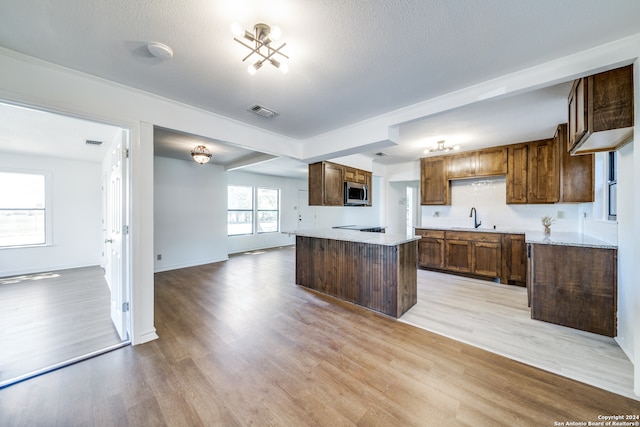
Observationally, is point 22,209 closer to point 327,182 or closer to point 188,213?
point 188,213

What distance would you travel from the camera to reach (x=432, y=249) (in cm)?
486

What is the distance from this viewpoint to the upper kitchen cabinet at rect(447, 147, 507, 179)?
14.1ft

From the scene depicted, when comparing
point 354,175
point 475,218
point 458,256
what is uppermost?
point 354,175

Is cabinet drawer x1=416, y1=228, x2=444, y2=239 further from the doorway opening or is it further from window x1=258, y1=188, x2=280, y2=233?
the doorway opening

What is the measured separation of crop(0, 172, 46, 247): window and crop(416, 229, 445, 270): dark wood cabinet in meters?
7.93

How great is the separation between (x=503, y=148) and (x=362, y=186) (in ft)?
8.52

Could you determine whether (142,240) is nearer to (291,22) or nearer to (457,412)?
(291,22)

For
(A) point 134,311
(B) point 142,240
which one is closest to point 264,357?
(A) point 134,311

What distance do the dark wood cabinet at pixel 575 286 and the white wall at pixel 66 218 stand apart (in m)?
8.09

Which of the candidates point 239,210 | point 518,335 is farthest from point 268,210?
point 518,335

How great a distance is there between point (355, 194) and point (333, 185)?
2.09ft

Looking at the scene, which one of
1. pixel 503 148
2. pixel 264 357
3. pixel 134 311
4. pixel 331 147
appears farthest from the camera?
pixel 503 148

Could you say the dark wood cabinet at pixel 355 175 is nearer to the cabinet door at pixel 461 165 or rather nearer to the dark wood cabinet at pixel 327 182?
the dark wood cabinet at pixel 327 182

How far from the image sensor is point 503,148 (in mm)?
4262
